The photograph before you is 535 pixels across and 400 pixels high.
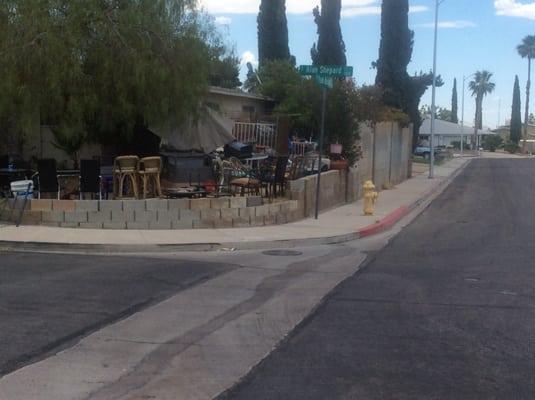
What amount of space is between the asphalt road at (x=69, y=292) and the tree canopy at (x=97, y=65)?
181 inches

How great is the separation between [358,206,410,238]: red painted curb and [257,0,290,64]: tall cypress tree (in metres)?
24.3

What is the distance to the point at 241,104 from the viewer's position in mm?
29797

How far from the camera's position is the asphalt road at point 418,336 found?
601 cm

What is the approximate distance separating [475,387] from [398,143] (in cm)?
2950

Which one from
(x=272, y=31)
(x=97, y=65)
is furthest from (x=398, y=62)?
(x=97, y=65)

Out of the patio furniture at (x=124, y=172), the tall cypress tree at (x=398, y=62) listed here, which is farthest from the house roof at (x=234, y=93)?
the tall cypress tree at (x=398, y=62)

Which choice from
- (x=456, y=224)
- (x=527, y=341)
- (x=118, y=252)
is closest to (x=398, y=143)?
(x=456, y=224)

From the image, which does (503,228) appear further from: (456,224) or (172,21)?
(172,21)

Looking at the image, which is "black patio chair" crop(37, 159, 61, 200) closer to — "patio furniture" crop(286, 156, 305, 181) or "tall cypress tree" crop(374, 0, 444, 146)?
"patio furniture" crop(286, 156, 305, 181)

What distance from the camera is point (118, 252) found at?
1308 cm

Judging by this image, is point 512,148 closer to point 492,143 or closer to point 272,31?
point 492,143

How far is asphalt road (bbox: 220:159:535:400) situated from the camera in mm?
6012

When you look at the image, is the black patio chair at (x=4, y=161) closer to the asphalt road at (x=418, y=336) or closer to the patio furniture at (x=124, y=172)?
the patio furniture at (x=124, y=172)

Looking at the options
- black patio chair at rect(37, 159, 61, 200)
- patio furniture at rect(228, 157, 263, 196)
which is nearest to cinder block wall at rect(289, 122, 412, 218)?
patio furniture at rect(228, 157, 263, 196)
